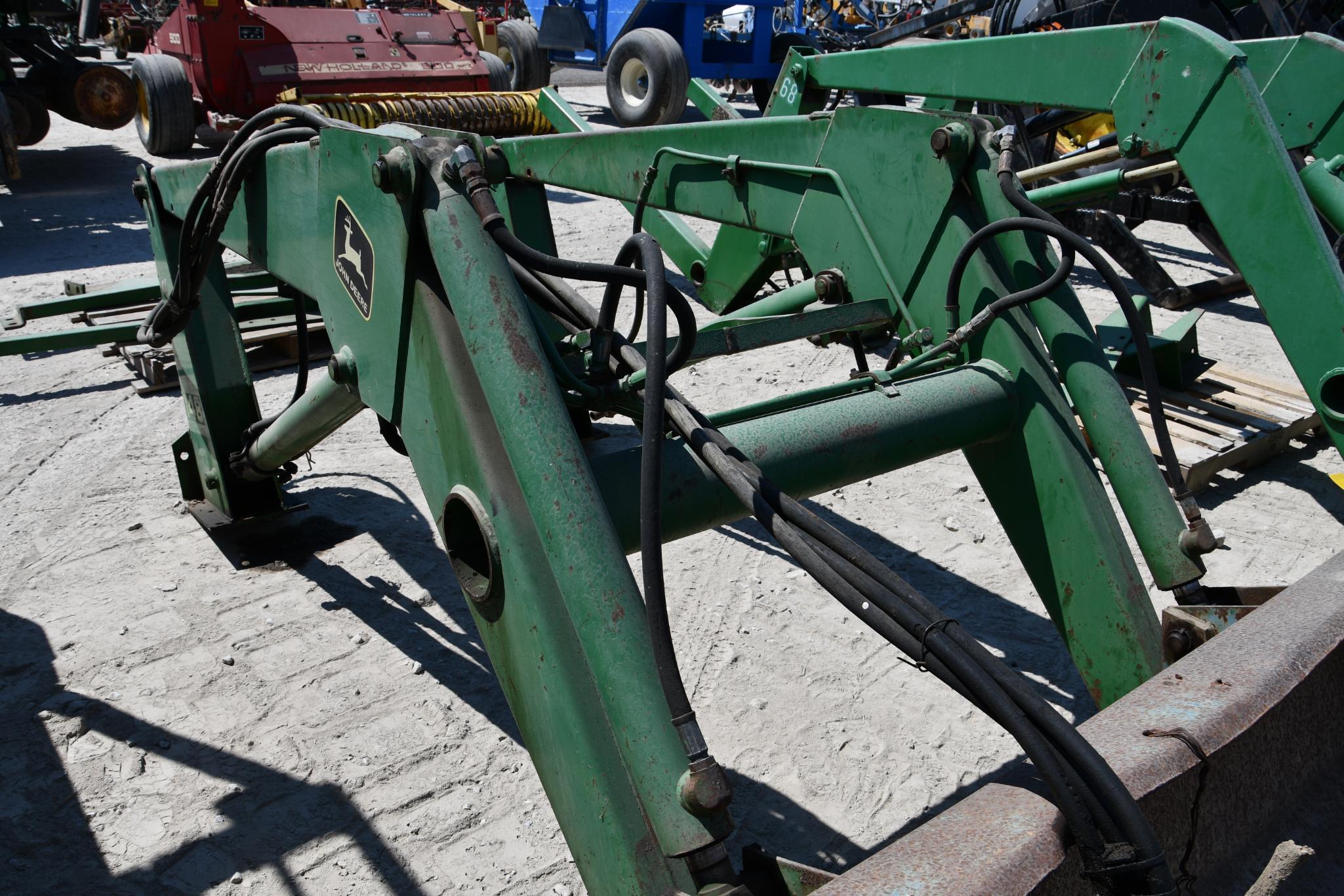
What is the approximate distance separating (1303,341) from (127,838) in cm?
308

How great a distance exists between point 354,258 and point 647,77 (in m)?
10.0

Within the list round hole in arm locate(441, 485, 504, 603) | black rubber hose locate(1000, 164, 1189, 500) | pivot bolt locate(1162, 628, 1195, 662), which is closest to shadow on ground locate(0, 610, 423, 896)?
round hole in arm locate(441, 485, 504, 603)

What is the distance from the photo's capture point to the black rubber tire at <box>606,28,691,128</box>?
11.0 m

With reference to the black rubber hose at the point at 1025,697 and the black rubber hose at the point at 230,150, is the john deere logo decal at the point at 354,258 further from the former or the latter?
the black rubber hose at the point at 1025,697

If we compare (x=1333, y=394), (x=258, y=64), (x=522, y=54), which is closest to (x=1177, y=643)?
(x=1333, y=394)

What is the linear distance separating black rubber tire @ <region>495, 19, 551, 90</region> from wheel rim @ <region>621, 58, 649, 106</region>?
2338mm

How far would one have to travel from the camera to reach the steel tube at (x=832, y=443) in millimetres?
1896

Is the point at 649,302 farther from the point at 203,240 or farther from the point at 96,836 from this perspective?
the point at 96,836

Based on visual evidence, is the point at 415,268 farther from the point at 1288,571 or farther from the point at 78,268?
the point at 78,268

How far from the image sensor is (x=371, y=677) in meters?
3.06

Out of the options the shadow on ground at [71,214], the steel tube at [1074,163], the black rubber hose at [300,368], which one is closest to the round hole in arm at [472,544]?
the black rubber hose at [300,368]

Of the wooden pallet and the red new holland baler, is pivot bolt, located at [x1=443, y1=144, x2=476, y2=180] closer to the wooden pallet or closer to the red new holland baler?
the wooden pallet

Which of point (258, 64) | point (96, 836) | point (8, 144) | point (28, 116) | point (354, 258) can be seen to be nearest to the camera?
point (354, 258)

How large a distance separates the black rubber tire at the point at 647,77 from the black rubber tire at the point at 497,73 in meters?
1.16
